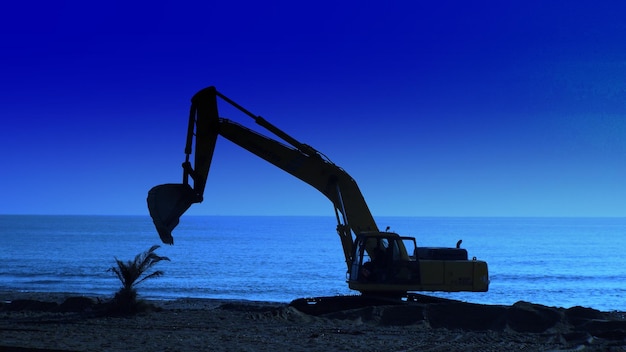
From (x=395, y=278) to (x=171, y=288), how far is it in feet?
68.1

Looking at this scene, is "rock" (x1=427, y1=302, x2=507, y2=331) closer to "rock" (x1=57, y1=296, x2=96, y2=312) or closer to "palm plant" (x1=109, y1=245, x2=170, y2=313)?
"palm plant" (x1=109, y1=245, x2=170, y2=313)

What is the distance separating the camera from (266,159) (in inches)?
956

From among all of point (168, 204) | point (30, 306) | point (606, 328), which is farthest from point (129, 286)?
point (606, 328)

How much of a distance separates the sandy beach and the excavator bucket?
241 cm

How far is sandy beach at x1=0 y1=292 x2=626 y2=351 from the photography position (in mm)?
15594

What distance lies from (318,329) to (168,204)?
227 inches

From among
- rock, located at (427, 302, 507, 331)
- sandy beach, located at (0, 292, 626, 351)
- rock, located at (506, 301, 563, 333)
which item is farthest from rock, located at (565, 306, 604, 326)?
rock, located at (427, 302, 507, 331)

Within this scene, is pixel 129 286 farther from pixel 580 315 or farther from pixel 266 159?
pixel 580 315

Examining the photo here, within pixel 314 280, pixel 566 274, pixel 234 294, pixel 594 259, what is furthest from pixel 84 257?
pixel 594 259

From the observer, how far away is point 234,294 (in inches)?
1512

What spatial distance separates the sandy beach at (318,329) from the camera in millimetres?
15594

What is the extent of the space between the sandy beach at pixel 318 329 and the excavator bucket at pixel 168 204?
7.90 feet

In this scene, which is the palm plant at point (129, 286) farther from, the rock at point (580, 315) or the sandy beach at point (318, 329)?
the rock at point (580, 315)

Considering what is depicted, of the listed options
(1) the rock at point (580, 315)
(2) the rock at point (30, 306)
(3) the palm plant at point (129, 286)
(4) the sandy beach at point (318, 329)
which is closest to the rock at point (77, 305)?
(4) the sandy beach at point (318, 329)
